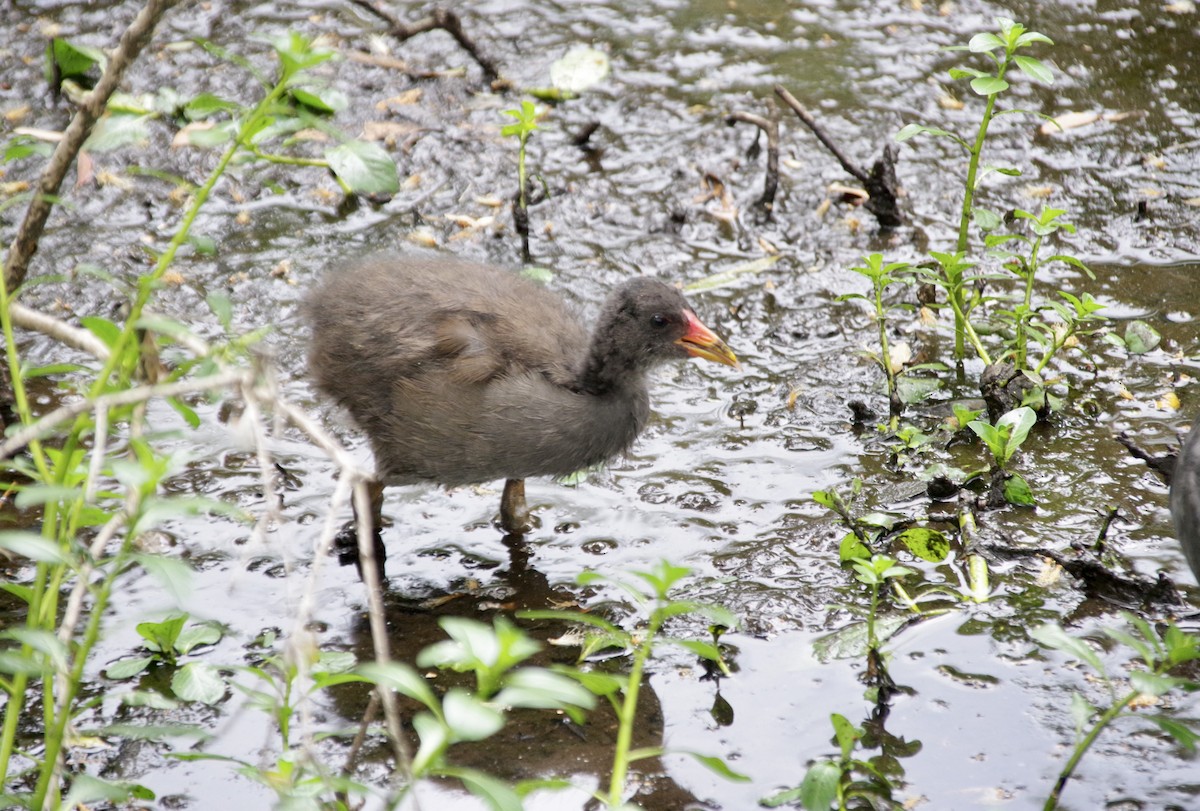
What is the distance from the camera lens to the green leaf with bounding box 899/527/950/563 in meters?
4.11

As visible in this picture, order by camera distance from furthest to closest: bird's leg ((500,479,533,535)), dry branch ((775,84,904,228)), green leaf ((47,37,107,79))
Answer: green leaf ((47,37,107,79)), dry branch ((775,84,904,228)), bird's leg ((500,479,533,535))

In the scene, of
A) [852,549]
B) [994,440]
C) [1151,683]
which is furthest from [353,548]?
[1151,683]

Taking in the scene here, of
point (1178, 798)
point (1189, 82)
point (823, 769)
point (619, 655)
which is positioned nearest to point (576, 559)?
point (619, 655)

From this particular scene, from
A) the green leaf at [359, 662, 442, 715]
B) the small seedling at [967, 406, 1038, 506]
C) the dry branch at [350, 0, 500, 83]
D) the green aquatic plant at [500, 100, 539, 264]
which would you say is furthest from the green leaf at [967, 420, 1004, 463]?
the dry branch at [350, 0, 500, 83]

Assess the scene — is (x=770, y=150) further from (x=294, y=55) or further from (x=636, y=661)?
(x=294, y=55)

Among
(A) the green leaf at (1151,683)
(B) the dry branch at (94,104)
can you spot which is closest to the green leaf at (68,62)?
(B) the dry branch at (94,104)

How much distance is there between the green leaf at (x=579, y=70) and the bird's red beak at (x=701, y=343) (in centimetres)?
307

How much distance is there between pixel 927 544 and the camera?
4.12 m

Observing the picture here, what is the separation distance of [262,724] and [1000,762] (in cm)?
208

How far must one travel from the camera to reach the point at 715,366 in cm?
546

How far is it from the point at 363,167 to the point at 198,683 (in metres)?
1.66

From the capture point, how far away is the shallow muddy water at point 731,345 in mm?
3561

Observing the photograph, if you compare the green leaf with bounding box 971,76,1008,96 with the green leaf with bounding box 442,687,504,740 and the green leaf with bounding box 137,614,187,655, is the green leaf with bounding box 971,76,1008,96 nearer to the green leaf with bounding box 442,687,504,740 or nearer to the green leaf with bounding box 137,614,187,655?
the green leaf with bounding box 137,614,187,655

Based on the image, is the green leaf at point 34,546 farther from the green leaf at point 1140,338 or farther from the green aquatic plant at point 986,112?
the green leaf at point 1140,338
